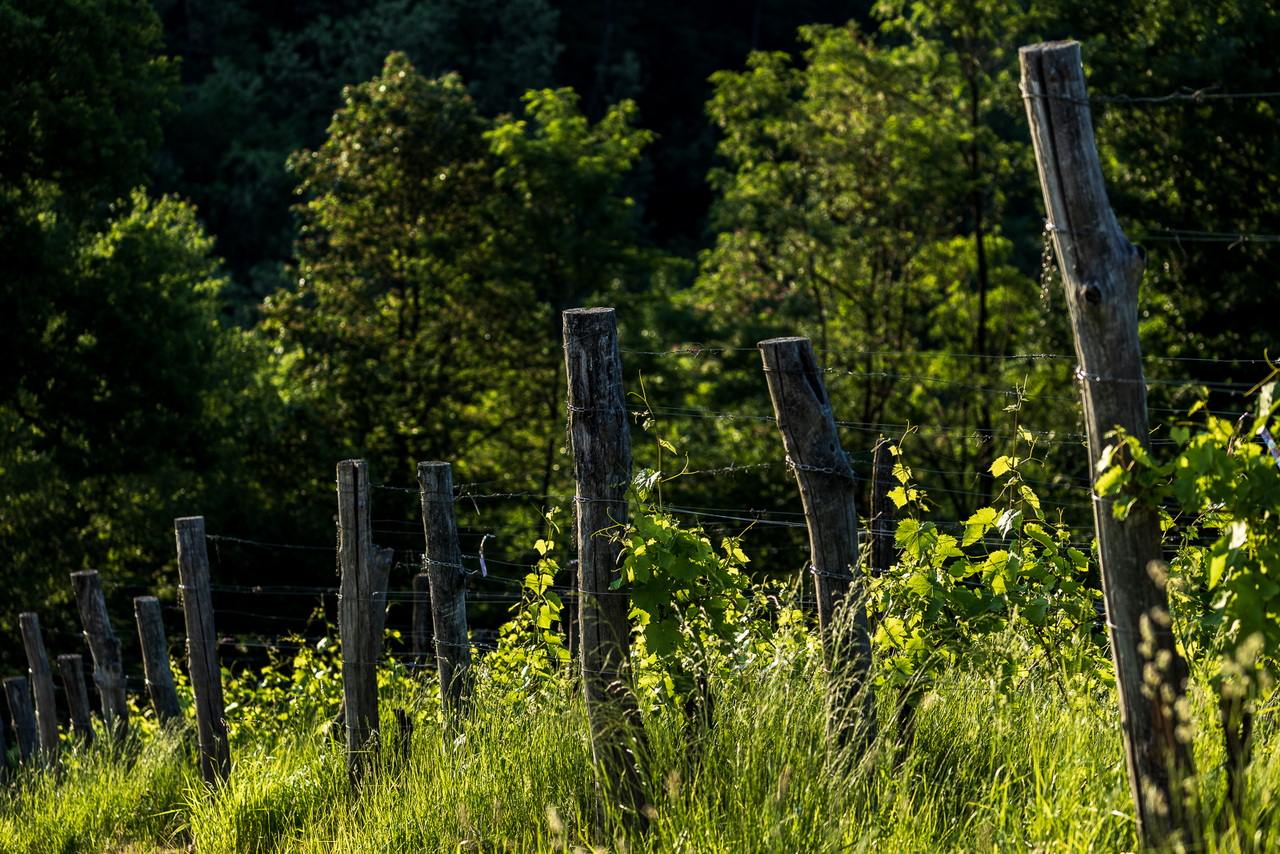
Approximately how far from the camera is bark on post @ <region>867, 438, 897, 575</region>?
480 cm

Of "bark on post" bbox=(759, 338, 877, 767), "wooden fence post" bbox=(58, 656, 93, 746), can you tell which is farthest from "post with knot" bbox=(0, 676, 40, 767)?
"bark on post" bbox=(759, 338, 877, 767)

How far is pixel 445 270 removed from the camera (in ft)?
62.4

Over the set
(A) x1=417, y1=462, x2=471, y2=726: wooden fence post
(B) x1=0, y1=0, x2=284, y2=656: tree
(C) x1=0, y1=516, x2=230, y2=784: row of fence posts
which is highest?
(B) x1=0, y1=0, x2=284, y2=656: tree

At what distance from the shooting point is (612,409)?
4023 mm

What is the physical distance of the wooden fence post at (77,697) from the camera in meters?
8.66

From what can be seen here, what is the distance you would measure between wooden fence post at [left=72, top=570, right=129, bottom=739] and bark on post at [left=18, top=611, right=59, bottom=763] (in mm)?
975

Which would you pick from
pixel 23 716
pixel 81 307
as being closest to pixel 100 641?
pixel 23 716

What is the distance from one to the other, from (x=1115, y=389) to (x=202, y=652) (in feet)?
16.9

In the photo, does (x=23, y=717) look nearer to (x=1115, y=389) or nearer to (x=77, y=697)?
(x=77, y=697)

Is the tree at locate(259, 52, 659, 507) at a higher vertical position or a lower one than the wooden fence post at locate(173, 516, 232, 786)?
higher

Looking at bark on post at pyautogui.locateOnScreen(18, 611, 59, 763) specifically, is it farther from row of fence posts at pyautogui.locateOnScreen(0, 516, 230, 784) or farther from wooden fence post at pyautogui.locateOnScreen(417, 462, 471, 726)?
wooden fence post at pyautogui.locateOnScreen(417, 462, 471, 726)

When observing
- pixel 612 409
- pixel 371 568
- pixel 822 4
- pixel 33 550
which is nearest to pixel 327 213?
pixel 33 550

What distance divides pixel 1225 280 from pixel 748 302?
298 inches

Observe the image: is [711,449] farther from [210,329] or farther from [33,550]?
[33,550]
